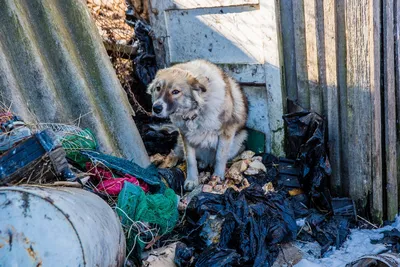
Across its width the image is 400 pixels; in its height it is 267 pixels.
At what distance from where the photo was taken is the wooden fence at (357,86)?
3.60 metres

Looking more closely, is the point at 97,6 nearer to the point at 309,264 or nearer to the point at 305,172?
the point at 305,172

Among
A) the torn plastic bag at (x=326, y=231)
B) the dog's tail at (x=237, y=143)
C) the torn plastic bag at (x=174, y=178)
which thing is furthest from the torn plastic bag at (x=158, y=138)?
the torn plastic bag at (x=326, y=231)

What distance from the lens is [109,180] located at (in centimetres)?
378

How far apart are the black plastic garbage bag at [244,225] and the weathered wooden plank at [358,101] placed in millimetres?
633

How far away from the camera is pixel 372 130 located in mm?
3686

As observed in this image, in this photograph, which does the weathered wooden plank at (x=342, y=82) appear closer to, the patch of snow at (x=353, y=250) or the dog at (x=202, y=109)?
the patch of snow at (x=353, y=250)

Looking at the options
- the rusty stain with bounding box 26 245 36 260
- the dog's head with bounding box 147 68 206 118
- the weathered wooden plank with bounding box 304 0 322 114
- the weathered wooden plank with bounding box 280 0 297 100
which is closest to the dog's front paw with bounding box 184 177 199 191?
the dog's head with bounding box 147 68 206 118

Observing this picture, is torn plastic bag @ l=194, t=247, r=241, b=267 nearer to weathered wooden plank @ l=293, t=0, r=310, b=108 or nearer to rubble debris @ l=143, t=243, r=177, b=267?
rubble debris @ l=143, t=243, r=177, b=267

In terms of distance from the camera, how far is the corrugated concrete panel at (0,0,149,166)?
403 centimetres

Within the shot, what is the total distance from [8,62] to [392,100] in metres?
3.08

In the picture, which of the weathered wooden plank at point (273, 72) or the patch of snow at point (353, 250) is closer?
the patch of snow at point (353, 250)

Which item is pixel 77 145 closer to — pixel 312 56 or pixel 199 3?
pixel 199 3

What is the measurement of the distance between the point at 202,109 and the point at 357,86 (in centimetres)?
150

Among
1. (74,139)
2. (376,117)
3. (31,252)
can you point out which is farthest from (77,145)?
(376,117)
